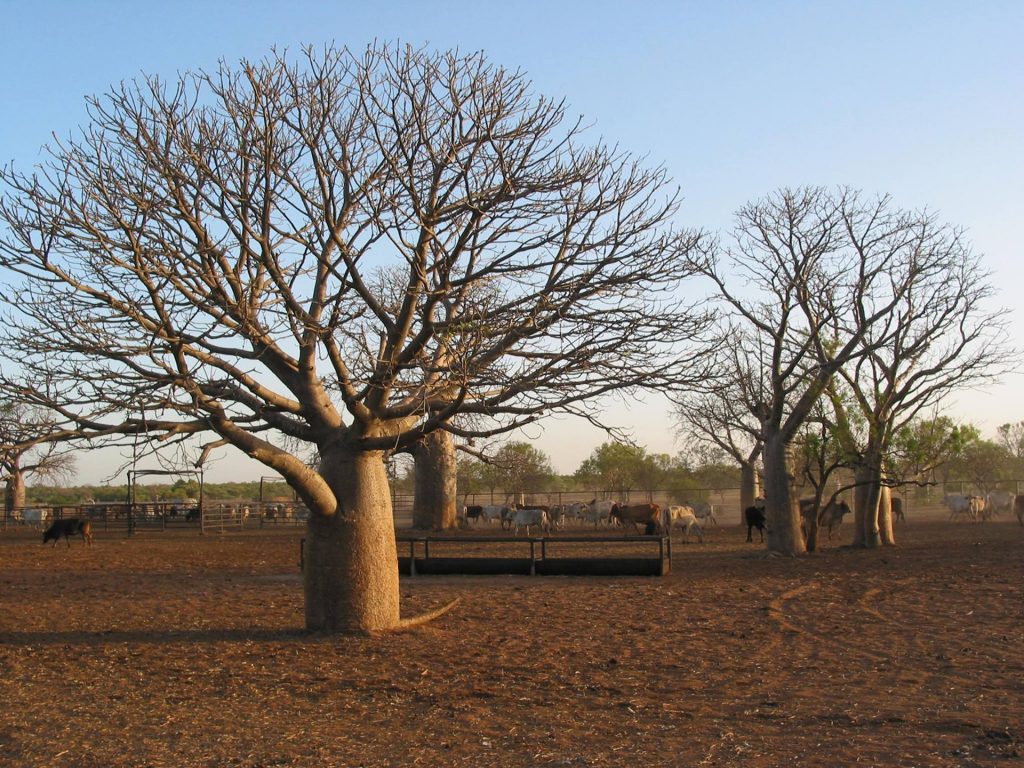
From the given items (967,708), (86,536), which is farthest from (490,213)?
(86,536)

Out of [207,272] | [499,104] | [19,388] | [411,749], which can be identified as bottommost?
[411,749]

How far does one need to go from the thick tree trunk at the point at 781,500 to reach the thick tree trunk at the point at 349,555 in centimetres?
1202

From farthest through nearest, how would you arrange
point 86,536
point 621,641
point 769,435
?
point 86,536 → point 769,435 → point 621,641

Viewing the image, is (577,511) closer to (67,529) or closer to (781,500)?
(781,500)

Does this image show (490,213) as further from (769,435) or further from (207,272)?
(769,435)

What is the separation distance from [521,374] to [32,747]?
5.12m

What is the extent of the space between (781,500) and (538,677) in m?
13.5

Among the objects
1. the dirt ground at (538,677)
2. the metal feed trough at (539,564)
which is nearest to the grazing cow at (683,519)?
the metal feed trough at (539,564)

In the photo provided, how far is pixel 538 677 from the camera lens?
785cm

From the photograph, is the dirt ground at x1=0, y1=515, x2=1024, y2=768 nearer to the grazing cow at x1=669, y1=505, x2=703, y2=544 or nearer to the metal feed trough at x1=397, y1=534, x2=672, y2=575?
the metal feed trough at x1=397, y1=534, x2=672, y2=575

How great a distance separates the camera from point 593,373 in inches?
376

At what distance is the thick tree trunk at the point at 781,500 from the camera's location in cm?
1981

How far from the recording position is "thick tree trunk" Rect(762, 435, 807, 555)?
19812mm

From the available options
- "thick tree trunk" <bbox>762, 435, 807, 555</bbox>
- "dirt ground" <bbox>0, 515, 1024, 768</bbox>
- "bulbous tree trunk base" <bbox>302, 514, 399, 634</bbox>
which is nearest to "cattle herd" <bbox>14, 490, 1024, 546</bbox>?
"thick tree trunk" <bbox>762, 435, 807, 555</bbox>
